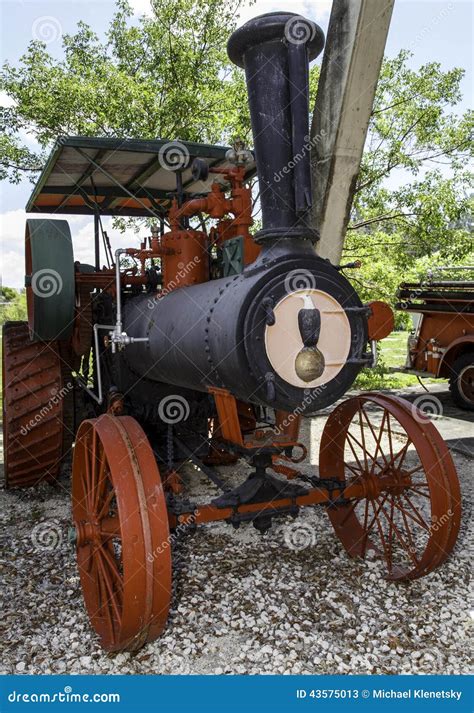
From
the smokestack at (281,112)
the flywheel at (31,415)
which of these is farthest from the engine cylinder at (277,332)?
the flywheel at (31,415)

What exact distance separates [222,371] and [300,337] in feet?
1.34

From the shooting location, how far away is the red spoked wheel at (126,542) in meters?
2.61

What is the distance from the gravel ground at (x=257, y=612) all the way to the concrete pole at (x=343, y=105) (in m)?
3.06

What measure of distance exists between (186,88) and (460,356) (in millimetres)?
6434

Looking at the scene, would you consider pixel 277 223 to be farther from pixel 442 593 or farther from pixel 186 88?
pixel 186 88

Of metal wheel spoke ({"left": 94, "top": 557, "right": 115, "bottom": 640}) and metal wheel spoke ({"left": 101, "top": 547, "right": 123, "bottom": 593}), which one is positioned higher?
metal wheel spoke ({"left": 101, "top": 547, "right": 123, "bottom": 593})

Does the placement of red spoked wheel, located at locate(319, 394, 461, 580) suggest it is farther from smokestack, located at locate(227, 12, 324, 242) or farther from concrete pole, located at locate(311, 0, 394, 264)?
concrete pole, located at locate(311, 0, 394, 264)

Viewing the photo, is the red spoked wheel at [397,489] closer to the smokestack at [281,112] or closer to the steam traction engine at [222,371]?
the steam traction engine at [222,371]

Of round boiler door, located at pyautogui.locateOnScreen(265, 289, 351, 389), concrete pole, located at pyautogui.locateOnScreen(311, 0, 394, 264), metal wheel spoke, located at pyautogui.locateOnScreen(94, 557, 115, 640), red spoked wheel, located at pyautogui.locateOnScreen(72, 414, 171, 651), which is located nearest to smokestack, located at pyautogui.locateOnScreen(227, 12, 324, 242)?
round boiler door, located at pyautogui.locateOnScreen(265, 289, 351, 389)

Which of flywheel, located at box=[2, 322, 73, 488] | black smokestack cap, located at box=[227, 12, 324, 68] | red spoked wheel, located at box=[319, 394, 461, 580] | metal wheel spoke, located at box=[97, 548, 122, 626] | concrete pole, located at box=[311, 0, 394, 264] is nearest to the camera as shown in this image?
→ black smokestack cap, located at box=[227, 12, 324, 68]

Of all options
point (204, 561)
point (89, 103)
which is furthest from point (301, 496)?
point (89, 103)

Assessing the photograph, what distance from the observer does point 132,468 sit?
2785 millimetres

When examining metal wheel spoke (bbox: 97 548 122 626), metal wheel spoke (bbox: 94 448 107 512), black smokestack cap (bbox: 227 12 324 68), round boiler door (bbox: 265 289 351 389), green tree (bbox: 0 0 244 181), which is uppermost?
green tree (bbox: 0 0 244 181)

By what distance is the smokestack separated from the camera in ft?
9.15
